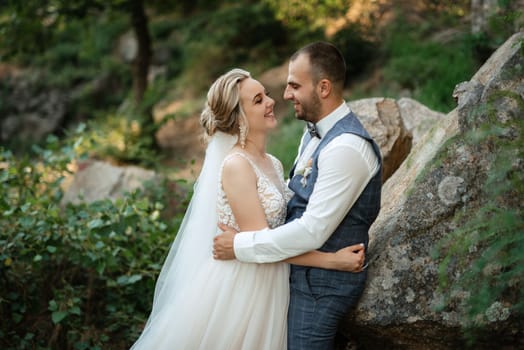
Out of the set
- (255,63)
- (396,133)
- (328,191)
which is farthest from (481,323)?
(255,63)

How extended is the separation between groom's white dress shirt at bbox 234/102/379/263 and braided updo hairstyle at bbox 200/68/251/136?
0.63 m

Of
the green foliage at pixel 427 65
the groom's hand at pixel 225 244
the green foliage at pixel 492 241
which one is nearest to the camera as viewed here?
the green foliage at pixel 492 241

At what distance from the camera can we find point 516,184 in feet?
8.10

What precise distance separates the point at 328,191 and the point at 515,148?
905mm

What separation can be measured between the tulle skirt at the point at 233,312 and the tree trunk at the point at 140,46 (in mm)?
8676

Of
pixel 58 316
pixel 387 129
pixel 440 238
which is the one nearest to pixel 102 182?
pixel 58 316

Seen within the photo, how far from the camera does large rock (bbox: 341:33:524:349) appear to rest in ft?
9.11

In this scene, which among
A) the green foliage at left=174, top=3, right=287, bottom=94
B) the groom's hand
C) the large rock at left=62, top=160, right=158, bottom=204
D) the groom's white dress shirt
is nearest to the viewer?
the groom's white dress shirt

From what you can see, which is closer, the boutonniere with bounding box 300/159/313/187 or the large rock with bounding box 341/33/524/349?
the large rock with bounding box 341/33/524/349

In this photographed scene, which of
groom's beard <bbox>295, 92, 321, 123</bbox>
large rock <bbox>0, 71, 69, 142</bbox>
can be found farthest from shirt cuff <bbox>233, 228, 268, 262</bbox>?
large rock <bbox>0, 71, 69, 142</bbox>

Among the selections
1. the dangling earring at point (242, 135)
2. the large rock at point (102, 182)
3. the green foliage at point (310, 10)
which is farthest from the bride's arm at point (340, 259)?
the green foliage at point (310, 10)

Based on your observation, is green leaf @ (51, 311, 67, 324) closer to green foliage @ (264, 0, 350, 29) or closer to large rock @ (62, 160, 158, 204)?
large rock @ (62, 160, 158, 204)

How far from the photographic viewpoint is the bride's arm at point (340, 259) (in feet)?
9.39

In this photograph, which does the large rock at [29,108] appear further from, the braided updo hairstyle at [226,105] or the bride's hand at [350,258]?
the bride's hand at [350,258]
